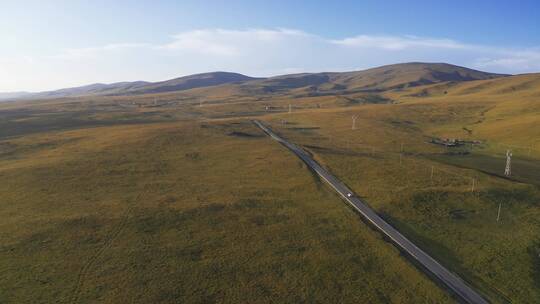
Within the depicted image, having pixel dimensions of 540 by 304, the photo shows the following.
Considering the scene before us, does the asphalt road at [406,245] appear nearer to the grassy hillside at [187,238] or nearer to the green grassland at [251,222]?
the green grassland at [251,222]

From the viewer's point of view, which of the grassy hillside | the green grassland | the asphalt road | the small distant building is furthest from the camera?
the small distant building

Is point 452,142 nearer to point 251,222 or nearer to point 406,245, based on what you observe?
point 406,245

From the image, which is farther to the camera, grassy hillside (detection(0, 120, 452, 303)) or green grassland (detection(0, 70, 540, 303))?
green grassland (detection(0, 70, 540, 303))

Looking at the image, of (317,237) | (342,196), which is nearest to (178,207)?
(317,237)

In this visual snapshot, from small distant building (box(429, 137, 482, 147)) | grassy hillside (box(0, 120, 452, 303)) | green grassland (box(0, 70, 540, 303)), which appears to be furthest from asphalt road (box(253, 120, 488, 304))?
small distant building (box(429, 137, 482, 147))

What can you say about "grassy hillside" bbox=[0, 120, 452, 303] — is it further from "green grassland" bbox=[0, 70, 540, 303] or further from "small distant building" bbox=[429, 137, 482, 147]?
"small distant building" bbox=[429, 137, 482, 147]

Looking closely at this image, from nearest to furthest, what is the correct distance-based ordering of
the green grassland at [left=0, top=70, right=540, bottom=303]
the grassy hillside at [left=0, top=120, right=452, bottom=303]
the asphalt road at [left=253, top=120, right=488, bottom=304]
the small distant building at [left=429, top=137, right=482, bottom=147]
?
the grassy hillside at [left=0, top=120, right=452, bottom=303]
the asphalt road at [left=253, top=120, right=488, bottom=304]
the green grassland at [left=0, top=70, right=540, bottom=303]
the small distant building at [left=429, top=137, right=482, bottom=147]

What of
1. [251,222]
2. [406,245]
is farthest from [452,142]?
[251,222]
